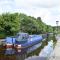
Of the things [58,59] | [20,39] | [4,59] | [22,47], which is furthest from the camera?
[20,39]

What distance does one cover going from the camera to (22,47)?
103 feet

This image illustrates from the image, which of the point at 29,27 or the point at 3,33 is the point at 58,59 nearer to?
the point at 3,33

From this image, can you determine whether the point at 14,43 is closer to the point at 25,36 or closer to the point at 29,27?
the point at 25,36

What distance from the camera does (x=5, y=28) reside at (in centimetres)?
4956

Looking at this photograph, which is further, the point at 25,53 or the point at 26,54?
the point at 25,53

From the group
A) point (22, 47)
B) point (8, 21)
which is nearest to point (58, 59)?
point (22, 47)

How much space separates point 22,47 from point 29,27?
33848mm

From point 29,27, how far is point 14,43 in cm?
3329

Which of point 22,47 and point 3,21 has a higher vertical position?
point 3,21

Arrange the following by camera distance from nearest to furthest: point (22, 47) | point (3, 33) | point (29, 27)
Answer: point (22, 47)
point (3, 33)
point (29, 27)

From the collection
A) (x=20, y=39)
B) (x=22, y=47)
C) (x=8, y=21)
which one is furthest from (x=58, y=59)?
(x=8, y=21)

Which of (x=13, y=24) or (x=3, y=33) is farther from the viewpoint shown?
(x=13, y=24)

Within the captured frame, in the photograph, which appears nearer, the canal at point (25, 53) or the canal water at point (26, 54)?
the canal at point (25, 53)

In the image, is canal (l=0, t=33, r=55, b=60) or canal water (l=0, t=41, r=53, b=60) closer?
canal (l=0, t=33, r=55, b=60)
